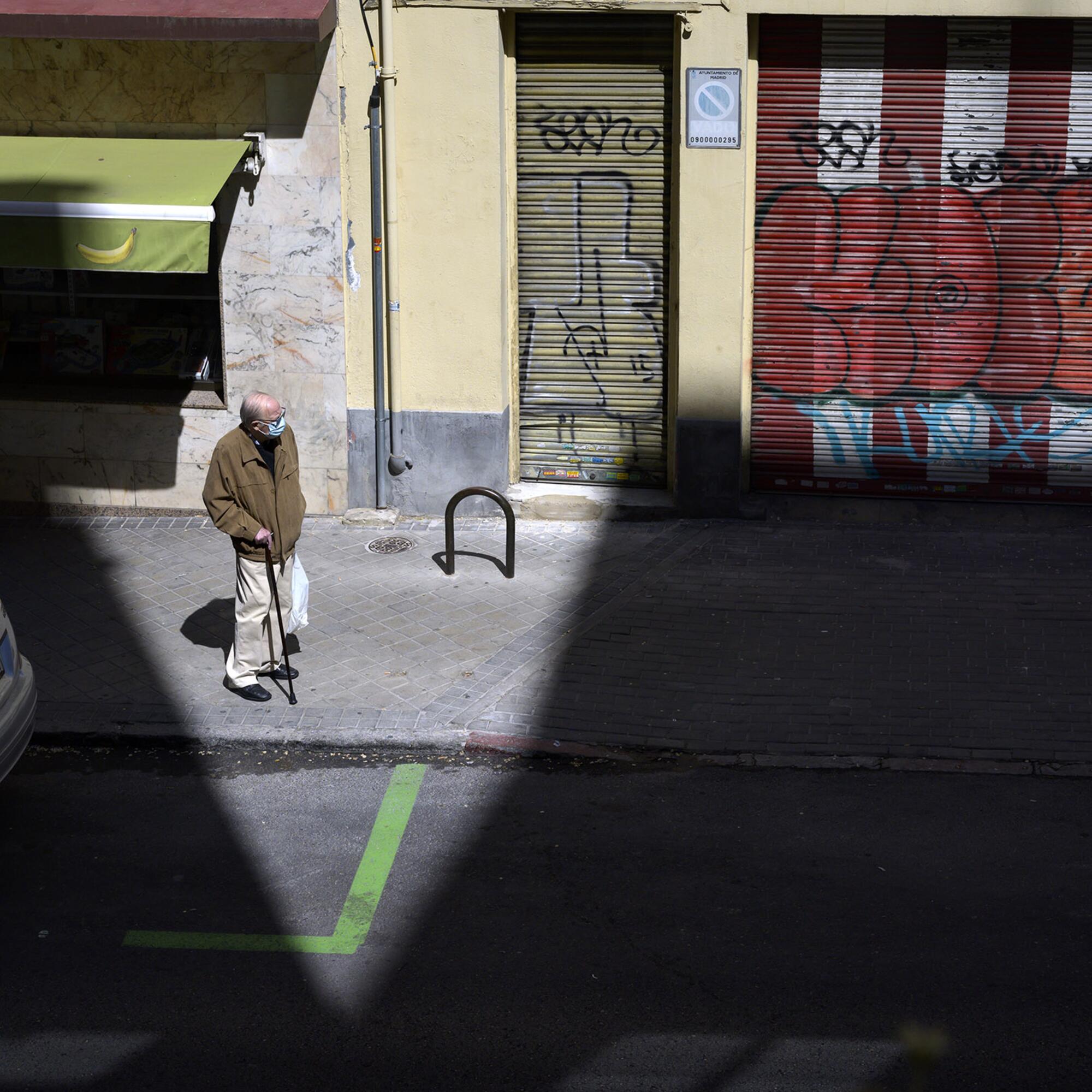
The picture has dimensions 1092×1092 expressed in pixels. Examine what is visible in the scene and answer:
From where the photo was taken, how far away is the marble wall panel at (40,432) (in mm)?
11398

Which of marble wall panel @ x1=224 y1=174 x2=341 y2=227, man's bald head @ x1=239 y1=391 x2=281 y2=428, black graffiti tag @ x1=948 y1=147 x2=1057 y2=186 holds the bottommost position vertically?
man's bald head @ x1=239 y1=391 x2=281 y2=428

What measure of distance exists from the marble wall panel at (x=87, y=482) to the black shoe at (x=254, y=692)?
144 inches

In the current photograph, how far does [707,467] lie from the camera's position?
11164 millimetres

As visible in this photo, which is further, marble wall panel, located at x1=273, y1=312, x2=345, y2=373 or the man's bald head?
marble wall panel, located at x1=273, y1=312, x2=345, y2=373

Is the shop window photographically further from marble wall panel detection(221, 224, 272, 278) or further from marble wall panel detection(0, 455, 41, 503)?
marble wall panel detection(0, 455, 41, 503)

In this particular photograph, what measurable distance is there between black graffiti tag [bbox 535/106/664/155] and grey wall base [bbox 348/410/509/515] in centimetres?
210

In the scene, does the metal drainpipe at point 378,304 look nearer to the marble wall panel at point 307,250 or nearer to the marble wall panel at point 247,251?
the marble wall panel at point 307,250

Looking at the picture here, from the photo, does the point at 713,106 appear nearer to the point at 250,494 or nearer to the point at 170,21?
the point at 170,21

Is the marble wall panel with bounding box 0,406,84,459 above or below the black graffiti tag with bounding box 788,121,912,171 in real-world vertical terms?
below

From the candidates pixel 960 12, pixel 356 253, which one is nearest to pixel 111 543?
pixel 356 253

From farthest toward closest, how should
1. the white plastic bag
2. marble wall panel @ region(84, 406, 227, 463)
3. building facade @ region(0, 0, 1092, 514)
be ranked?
marble wall panel @ region(84, 406, 227, 463), building facade @ region(0, 0, 1092, 514), the white plastic bag

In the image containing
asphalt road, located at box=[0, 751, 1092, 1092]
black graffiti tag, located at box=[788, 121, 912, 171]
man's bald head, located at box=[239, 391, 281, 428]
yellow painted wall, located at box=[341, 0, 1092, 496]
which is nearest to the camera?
asphalt road, located at box=[0, 751, 1092, 1092]

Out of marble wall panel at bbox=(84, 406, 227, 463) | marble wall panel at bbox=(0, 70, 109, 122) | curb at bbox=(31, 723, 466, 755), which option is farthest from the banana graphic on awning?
curb at bbox=(31, 723, 466, 755)

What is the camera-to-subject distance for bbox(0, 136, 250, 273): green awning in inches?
394
